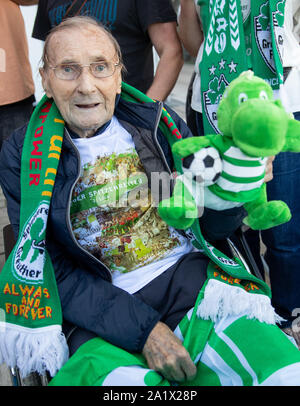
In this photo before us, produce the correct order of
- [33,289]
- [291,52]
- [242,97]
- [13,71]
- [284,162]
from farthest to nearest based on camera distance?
1. [13,71]
2. [284,162]
3. [291,52]
4. [33,289]
5. [242,97]

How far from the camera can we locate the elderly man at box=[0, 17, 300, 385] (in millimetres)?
1173

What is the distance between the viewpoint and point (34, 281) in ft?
4.02

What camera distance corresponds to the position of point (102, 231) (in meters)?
1.33

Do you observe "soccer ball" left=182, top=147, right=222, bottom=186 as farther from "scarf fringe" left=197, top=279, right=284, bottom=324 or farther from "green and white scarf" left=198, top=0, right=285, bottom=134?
"green and white scarf" left=198, top=0, right=285, bottom=134

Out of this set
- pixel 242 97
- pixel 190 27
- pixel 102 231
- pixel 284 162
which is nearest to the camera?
pixel 242 97

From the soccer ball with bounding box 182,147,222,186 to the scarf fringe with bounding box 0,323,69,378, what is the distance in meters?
0.68

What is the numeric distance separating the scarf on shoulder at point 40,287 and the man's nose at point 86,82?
0.57 feet

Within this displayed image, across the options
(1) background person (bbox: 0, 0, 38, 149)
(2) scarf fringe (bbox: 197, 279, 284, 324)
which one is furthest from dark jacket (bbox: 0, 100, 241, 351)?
(1) background person (bbox: 0, 0, 38, 149)

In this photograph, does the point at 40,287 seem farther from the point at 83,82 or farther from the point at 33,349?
the point at 83,82

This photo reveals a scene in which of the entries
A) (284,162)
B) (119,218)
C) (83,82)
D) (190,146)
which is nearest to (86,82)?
(83,82)

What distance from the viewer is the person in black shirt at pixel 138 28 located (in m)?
1.76

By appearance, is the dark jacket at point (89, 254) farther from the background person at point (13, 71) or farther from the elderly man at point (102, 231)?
the background person at point (13, 71)

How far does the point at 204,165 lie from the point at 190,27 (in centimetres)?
117

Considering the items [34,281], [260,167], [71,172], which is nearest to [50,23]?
[71,172]
